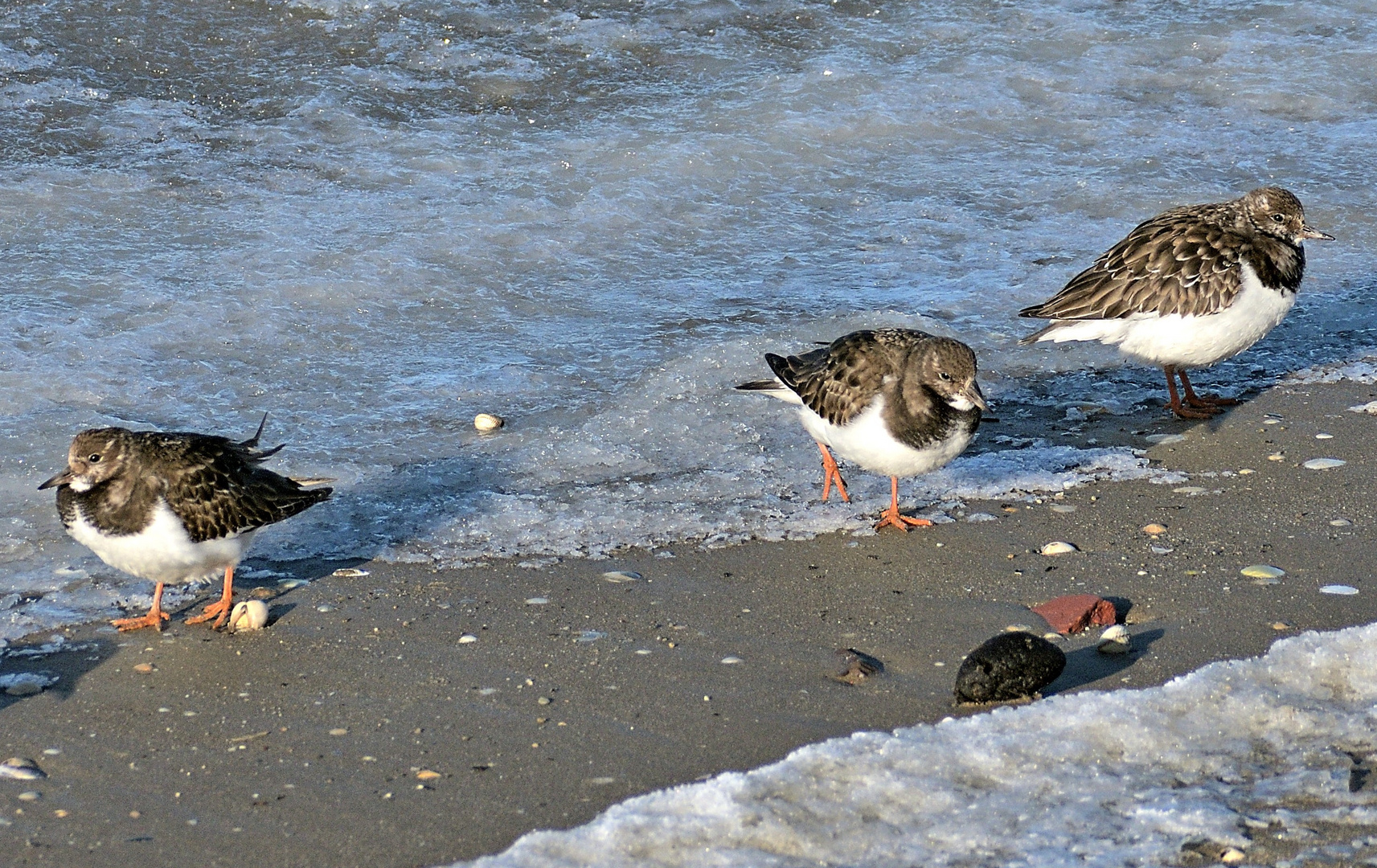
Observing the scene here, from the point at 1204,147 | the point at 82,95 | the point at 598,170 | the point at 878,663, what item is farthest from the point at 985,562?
the point at 82,95

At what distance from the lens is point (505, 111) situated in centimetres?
1016

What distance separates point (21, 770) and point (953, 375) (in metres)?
2.94

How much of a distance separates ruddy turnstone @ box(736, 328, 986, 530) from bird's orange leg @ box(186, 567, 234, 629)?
2004mm

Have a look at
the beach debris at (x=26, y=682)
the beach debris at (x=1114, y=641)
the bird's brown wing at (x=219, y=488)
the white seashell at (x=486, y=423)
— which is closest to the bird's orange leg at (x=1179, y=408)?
the beach debris at (x=1114, y=641)

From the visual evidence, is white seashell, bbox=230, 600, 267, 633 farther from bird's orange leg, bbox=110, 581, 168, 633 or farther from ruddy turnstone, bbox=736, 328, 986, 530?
ruddy turnstone, bbox=736, 328, 986, 530

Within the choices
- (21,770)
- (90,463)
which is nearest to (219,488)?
(90,463)

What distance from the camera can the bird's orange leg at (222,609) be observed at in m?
4.36

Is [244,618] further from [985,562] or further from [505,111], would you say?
[505,111]

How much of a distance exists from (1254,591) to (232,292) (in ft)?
16.5

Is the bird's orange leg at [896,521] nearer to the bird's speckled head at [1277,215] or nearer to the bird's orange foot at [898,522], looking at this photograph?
the bird's orange foot at [898,522]

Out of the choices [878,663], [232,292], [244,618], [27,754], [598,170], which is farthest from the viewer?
[598,170]

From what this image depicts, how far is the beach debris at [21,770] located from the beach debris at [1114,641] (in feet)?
9.09

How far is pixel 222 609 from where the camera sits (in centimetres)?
438

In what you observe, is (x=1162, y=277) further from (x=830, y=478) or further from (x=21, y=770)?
(x=21, y=770)
